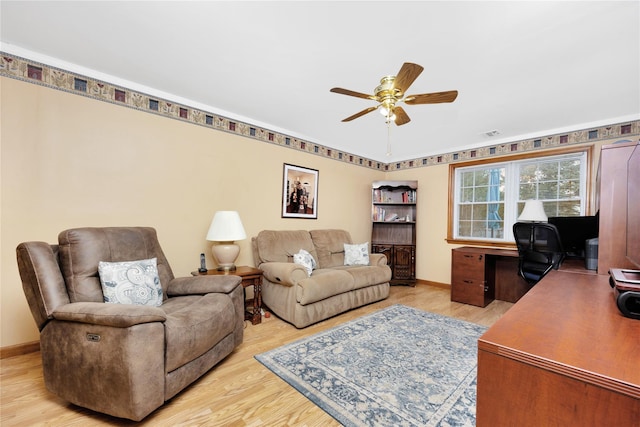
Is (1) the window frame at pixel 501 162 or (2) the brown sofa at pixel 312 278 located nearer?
(2) the brown sofa at pixel 312 278

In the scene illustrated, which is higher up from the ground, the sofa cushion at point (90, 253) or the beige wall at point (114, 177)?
the beige wall at point (114, 177)

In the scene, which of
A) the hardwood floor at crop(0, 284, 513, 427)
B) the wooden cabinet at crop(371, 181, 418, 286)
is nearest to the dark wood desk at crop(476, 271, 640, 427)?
the hardwood floor at crop(0, 284, 513, 427)

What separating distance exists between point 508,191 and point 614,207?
291 cm

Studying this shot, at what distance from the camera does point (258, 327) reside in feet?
9.25

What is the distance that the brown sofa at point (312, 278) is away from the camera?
2838mm

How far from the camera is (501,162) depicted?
4121 millimetres

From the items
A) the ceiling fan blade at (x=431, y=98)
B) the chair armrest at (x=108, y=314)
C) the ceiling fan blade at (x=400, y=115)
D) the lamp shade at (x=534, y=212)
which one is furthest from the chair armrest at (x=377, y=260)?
the chair armrest at (x=108, y=314)

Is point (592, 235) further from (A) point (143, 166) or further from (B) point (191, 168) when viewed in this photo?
(A) point (143, 166)

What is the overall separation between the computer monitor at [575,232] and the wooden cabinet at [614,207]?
1717 mm

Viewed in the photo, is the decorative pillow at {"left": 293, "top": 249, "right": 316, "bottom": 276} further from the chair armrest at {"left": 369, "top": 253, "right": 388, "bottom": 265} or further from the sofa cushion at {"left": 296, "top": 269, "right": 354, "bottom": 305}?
the chair armrest at {"left": 369, "top": 253, "right": 388, "bottom": 265}

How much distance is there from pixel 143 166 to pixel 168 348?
1.91 metres

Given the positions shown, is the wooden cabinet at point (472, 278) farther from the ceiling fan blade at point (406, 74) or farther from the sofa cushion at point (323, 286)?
the ceiling fan blade at point (406, 74)

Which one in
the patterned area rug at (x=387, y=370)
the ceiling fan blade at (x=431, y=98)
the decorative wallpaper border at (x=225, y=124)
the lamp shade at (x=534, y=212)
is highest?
the decorative wallpaper border at (x=225, y=124)

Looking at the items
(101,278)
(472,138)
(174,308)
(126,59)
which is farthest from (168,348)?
(472,138)
